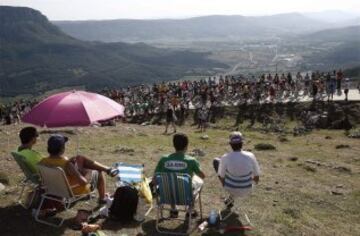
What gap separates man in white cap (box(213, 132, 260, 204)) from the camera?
982 centimetres

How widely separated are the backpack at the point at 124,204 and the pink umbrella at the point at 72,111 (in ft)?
5.31

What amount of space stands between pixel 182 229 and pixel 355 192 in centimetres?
675

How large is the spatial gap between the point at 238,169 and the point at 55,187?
377cm

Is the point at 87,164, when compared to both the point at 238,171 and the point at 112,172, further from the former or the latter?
the point at 238,171

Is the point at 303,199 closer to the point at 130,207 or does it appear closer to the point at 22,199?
the point at 130,207

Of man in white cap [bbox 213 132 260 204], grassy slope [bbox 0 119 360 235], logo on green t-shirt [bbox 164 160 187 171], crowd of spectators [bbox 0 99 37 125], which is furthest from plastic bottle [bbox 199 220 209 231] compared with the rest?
crowd of spectators [bbox 0 99 37 125]

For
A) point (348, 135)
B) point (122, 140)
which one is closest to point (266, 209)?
point (122, 140)

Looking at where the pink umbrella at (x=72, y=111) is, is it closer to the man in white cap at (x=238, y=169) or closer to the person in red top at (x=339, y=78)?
the man in white cap at (x=238, y=169)

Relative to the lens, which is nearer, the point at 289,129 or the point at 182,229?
the point at 182,229

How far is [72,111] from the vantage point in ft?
33.2


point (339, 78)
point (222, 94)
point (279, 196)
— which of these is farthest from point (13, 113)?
point (279, 196)

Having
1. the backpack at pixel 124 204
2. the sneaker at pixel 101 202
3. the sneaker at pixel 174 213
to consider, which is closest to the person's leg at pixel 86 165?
the backpack at pixel 124 204

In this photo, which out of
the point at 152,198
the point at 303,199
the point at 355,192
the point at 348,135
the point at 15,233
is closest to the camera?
the point at 15,233

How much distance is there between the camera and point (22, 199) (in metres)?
11.3
